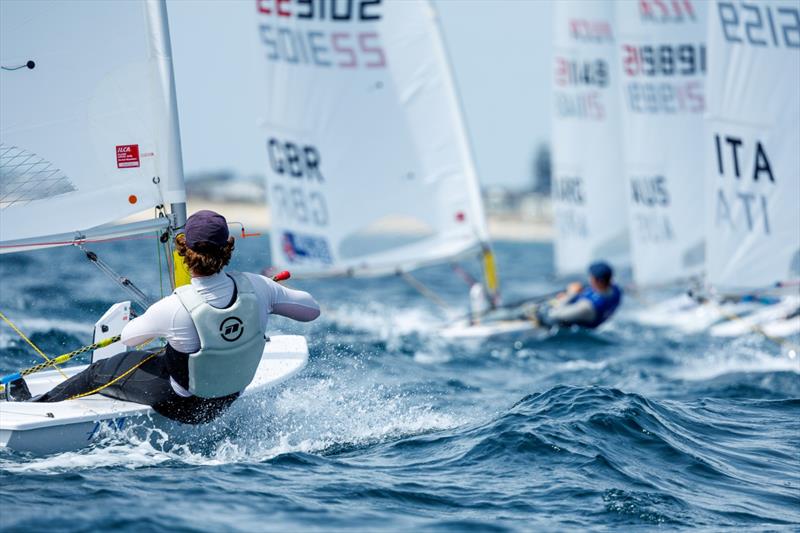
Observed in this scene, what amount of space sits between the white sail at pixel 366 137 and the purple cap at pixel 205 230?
24.8 feet

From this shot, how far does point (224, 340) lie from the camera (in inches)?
196

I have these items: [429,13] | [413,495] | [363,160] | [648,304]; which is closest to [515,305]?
[363,160]

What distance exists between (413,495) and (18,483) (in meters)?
1.64

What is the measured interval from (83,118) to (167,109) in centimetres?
45

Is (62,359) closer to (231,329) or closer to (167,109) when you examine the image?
(231,329)

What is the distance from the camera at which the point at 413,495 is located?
474 cm

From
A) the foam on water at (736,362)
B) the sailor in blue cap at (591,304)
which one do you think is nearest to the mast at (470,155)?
the sailor in blue cap at (591,304)

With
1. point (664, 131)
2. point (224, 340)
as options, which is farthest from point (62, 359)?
point (664, 131)

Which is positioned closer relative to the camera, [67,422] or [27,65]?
[67,422]

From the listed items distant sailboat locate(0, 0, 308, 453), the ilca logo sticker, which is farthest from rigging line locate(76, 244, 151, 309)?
the ilca logo sticker

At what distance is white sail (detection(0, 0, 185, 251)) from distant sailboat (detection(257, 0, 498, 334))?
623 cm

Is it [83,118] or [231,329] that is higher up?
[83,118]

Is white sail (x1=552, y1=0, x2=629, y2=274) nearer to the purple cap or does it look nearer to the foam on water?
the foam on water

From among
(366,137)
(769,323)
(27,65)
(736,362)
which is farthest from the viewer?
(366,137)
